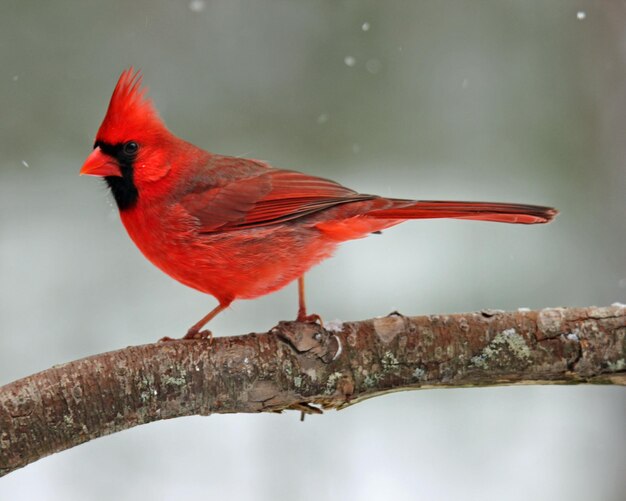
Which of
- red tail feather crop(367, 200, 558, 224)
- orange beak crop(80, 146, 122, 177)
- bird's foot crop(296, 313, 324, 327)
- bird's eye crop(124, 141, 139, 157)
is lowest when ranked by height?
bird's foot crop(296, 313, 324, 327)

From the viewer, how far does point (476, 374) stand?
7.95 ft

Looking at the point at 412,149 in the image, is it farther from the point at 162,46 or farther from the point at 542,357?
the point at 542,357

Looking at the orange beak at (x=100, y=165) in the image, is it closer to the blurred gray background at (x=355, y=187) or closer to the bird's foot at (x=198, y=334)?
the bird's foot at (x=198, y=334)

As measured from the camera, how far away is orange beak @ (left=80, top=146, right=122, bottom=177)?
2.70 metres

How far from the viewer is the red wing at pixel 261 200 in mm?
2779

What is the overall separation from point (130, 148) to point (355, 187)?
1932mm

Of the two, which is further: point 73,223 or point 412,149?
point 412,149

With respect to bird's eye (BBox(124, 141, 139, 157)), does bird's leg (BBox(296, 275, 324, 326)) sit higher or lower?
lower

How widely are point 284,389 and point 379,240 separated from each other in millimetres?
2440

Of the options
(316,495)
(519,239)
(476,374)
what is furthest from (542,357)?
(519,239)

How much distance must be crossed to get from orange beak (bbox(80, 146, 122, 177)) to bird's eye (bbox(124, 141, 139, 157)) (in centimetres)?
5

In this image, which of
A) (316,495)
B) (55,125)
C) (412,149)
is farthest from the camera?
(412,149)

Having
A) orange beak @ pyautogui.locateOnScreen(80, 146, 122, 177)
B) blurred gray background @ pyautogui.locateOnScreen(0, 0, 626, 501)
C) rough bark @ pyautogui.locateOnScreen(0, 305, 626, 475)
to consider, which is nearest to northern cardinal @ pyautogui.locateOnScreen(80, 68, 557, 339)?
orange beak @ pyautogui.locateOnScreen(80, 146, 122, 177)

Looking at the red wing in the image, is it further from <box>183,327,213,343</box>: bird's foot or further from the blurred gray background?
the blurred gray background
